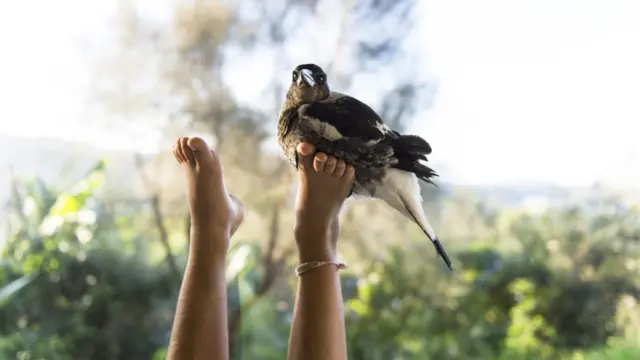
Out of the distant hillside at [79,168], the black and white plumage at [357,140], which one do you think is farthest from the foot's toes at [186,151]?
the distant hillside at [79,168]

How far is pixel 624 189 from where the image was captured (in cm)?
121

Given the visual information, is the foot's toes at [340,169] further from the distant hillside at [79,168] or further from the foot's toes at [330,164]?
the distant hillside at [79,168]

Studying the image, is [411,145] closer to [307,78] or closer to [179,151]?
[307,78]

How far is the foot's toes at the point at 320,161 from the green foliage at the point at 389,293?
374 millimetres

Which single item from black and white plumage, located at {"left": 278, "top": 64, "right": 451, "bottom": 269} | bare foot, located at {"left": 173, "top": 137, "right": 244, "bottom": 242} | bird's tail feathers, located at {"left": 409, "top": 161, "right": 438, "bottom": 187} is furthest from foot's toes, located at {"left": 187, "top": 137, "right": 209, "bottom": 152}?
bird's tail feathers, located at {"left": 409, "top": 161, "right": 438, "bottom": 187}

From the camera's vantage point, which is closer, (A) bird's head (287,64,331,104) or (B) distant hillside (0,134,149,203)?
(A) bird's head (287,64,331,104)

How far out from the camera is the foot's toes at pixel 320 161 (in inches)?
36.5

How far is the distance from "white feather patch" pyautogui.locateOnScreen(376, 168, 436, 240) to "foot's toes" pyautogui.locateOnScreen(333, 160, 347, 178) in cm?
6

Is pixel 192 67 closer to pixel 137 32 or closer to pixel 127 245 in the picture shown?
pixel 137 32

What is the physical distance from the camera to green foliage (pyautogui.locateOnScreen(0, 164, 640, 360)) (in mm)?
1188

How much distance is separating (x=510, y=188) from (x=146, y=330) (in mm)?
766

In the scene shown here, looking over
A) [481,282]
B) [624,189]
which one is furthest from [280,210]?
[624,189]

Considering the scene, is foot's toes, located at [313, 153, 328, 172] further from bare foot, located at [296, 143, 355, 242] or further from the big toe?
the big toe

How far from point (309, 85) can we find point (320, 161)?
0.12 m
